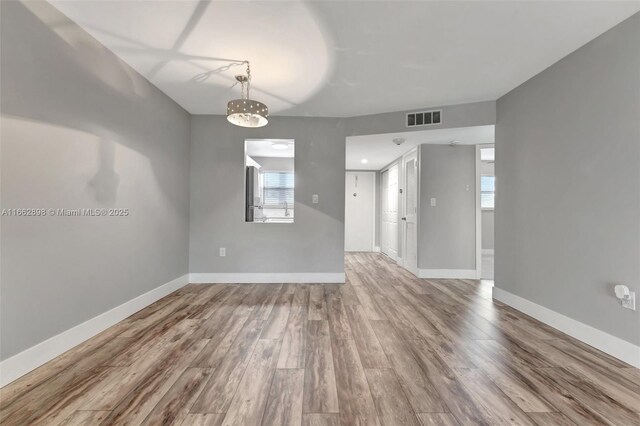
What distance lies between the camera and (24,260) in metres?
1.67

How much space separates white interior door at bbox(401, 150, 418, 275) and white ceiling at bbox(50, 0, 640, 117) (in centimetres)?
173

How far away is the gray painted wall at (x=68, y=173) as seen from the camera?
5.29 ft

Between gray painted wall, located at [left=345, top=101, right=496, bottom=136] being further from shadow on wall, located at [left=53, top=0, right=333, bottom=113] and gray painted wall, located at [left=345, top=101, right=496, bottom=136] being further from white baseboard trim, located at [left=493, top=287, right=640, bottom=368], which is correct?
white baseboard trim, located at [left=493, top=287, right=640, bottom=368]

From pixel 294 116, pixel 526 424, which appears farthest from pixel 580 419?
pixel 294 116

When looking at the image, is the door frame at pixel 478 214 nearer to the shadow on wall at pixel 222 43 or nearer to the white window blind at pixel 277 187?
the shadow on wall at pixel 222 43

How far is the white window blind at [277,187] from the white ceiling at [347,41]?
335 centimetres

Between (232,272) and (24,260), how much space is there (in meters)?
2.37

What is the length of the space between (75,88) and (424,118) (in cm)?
361

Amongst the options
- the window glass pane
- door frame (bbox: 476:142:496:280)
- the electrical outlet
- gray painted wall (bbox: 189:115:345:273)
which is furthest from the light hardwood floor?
the window glass pane

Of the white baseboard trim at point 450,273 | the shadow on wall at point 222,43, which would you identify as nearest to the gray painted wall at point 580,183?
the white baseboard trim at point 450,273

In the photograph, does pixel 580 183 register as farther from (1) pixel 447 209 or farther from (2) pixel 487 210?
(2) pixel 487 210

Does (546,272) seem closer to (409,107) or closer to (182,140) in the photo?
(409,107)

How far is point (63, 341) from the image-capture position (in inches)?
75.4

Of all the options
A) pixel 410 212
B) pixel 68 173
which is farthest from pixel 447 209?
pixel 68 173
